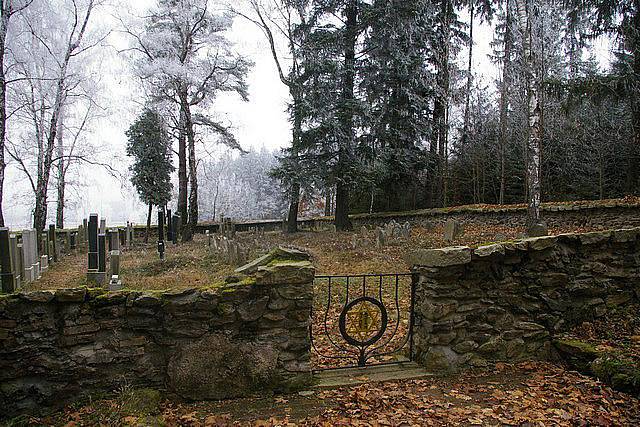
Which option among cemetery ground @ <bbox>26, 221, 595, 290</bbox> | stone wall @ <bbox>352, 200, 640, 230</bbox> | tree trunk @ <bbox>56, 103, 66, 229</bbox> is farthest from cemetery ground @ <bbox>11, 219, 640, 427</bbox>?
tree trunk @ <bbox>56, 103, 66, 229</bbox>

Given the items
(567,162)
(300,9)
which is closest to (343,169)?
(300,9)

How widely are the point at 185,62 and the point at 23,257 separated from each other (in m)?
12.5

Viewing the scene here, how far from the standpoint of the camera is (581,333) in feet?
17.0

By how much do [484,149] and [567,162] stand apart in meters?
3.69

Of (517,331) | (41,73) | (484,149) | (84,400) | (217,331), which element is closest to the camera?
(84,400)

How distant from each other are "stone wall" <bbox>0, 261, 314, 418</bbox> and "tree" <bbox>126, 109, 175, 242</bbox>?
60.2 ft

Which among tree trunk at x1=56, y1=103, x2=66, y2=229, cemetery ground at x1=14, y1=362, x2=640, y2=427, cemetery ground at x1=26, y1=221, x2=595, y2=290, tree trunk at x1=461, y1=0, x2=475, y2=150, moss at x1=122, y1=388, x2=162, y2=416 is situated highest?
tree trunk at x1=461, y1=0, x2=475, y2=150

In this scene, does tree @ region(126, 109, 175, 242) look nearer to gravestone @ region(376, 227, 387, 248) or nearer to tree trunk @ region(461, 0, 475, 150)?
gravestone @ region(376, 227, 387, 248)

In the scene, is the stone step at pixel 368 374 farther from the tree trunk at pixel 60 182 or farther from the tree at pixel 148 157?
the tree trunk at pixel 60 182

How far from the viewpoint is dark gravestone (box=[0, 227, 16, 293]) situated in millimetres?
7586

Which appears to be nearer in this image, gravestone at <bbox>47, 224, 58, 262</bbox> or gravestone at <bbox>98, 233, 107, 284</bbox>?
gravestone at <bbox>98, 233, 107, 284</bbox>

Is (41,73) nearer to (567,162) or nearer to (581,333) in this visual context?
(581,333)

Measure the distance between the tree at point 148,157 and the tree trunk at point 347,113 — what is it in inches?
380

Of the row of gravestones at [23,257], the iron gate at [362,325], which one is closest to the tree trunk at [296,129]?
the iron gate at [362,325]
